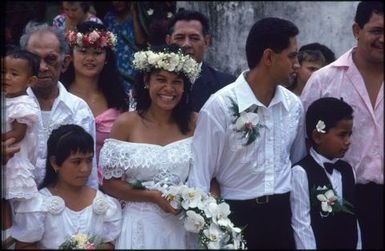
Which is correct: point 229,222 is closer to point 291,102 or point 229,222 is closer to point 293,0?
point 291,102

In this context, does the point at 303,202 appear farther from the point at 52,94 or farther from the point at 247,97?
the point at 52,94

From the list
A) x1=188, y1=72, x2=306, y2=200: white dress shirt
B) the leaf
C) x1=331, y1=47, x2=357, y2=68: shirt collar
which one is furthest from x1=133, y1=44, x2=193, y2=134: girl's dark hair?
the leaf

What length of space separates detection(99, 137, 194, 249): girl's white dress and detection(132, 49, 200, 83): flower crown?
0.49 meters

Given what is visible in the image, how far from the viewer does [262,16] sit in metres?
9.12

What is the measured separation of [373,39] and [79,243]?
92.5 inches

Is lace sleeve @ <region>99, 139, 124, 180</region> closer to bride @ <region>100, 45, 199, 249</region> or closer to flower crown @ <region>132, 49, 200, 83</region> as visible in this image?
bride @ <region>100, 45, 199, 249</region>

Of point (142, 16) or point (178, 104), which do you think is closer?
point (178, 104)

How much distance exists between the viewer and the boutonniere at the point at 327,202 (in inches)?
208

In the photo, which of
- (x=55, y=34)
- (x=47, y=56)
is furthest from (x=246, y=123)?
(x=55, y=34)

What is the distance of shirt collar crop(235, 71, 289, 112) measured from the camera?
525cm

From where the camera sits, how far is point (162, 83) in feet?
17.5

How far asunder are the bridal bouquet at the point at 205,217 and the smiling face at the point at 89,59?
1.74 m

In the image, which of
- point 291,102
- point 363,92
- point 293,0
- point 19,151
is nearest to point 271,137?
point 291,102

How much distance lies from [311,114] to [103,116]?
1779 mm
